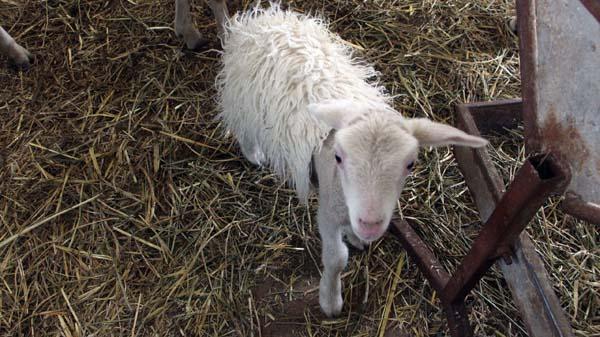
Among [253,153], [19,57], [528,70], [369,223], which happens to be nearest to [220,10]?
[253,153]

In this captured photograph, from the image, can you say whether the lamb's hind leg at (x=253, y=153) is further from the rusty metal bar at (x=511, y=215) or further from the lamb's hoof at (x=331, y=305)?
the rusty metal bar at (x=511, y=215)

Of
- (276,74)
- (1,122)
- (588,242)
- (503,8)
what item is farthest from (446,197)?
(1,122)

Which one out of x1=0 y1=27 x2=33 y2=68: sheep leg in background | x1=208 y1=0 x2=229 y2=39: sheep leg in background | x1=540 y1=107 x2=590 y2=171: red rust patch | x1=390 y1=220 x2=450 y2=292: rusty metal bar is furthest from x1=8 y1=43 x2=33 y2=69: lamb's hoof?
x1=540 y1=107 x2=590 y2=171: red rust patch

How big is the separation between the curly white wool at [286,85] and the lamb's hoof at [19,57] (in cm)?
155

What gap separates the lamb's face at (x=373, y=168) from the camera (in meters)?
1.42

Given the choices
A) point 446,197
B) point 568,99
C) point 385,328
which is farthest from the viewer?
point 446,197

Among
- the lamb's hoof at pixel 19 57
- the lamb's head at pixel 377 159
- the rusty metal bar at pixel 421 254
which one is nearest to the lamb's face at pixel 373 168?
the lamb's head at pixel 377 159

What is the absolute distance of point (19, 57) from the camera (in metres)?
3.05

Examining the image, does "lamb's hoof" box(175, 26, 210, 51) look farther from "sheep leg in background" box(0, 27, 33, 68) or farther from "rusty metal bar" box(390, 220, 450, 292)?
"rusty metal bar" box(390, 220, 450, 292)

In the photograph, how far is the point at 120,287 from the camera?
2.28 m

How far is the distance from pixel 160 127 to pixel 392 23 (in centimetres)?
170

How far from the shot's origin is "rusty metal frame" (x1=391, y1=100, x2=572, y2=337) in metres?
1.22

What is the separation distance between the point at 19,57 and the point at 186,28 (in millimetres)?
1108

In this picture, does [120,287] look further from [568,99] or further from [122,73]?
[568,99]
